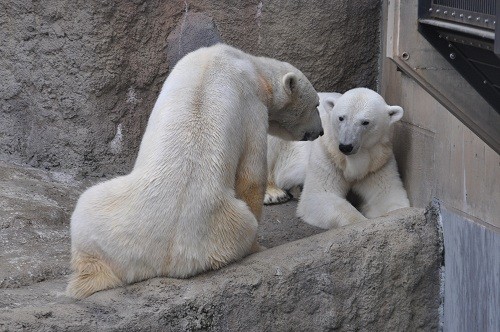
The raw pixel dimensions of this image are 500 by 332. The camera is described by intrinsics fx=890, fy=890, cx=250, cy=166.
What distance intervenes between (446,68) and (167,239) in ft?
5.47

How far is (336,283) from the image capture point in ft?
15.1

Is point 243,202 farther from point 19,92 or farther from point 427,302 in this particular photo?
point 19,92

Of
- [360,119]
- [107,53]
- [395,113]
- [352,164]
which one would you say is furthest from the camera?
[107,53]

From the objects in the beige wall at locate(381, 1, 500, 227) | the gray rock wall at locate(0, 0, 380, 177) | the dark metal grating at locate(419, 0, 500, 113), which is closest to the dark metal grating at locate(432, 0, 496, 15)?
the dark metal grating at locate(419, 0, 500, 113)

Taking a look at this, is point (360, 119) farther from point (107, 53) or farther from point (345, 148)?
point (107, 53)

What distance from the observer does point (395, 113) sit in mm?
5781

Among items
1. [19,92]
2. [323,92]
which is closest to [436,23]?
[323,92]

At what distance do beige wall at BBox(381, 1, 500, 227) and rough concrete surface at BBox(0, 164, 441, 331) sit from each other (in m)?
0.33

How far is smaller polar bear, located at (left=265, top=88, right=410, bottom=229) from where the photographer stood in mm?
5699

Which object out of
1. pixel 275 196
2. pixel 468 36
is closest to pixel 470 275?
pixel 468 36

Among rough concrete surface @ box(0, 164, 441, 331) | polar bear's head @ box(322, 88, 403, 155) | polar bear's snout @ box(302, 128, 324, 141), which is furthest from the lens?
polar bear's head @ box(322, 88, 403, 155)

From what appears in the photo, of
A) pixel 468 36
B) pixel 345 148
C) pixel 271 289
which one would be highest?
pixel 468 36

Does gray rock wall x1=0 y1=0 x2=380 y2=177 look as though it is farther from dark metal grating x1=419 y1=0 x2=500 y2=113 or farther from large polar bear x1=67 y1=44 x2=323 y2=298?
dark metal grating x1=419 y1=0 x2=500 y2=113

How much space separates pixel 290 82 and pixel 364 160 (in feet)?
3.23
